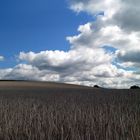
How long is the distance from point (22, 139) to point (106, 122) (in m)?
1.28

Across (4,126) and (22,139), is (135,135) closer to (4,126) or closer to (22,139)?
(22,139)

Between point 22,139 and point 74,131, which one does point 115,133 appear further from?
point 22,139

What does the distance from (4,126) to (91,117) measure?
1411mm

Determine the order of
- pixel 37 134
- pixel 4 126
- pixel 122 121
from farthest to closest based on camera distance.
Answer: pixel 4 126
pixel 122 121
pixel 37 134

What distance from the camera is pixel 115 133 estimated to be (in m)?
4.37

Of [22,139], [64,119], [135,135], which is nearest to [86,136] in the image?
[135,135]

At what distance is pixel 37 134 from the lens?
15.0 ft

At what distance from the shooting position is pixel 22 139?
460 cm

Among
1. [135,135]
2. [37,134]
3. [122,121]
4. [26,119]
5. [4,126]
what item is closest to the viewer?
[135,135]

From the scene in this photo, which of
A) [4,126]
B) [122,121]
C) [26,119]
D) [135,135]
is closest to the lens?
[135,135]

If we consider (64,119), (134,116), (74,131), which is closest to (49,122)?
(64,119)

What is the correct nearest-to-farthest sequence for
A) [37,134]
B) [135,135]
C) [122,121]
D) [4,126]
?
[135,135] → [37,134] → [122,121] → [4,126]

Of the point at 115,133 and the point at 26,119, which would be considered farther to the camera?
the point at 26,119

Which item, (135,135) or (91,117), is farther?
(91,117)
